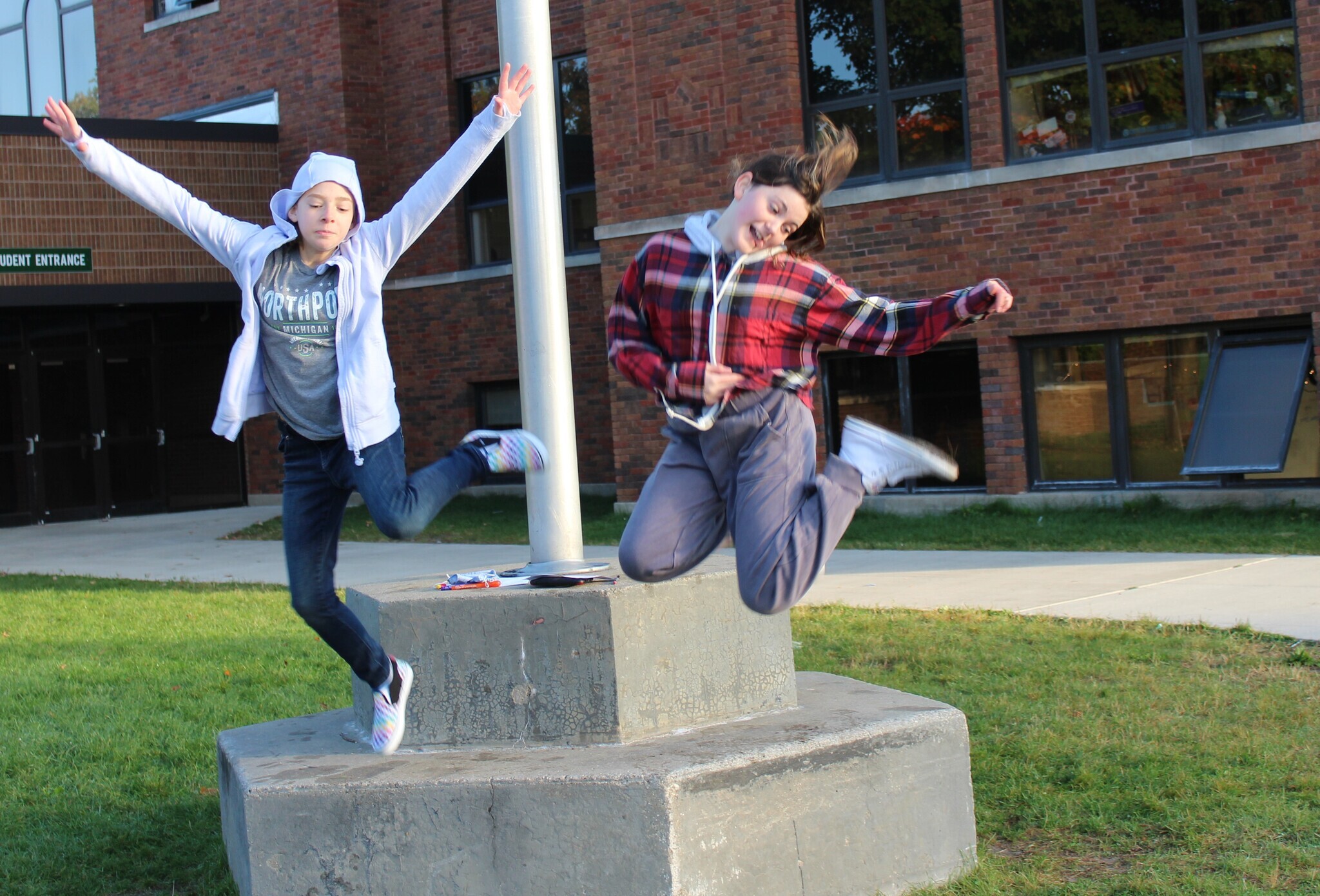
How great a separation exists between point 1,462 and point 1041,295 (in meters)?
14.5

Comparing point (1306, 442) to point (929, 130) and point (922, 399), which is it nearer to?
point (922, 399)

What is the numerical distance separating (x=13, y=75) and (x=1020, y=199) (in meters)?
18.3

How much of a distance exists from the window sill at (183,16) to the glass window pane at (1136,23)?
42.6 ft

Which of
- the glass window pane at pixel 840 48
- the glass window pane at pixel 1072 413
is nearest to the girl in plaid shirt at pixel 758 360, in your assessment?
the glass window pane at pixel 1072 413

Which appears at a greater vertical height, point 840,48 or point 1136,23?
point 840,48

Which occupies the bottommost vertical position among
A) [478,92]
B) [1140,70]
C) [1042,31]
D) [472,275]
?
[472,275]

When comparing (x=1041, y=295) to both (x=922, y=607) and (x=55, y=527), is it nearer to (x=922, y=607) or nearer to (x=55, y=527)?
(x=922, y=607)

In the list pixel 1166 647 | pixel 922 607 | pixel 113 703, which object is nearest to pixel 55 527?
pixel 113 703

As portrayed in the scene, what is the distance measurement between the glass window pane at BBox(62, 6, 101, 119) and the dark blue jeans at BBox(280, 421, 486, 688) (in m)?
20.0

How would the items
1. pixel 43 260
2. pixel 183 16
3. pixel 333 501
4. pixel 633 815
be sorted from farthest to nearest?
pixel 183 16 < pixel 43 260 < pixel 333 501 < pixel 633 815

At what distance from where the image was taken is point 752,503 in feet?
13.6

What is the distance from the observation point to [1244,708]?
19.0 ft

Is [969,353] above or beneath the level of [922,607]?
above

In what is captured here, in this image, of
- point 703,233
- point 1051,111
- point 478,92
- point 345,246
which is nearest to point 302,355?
point 345,246
